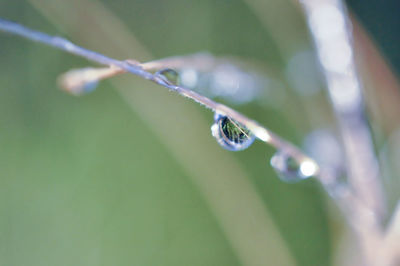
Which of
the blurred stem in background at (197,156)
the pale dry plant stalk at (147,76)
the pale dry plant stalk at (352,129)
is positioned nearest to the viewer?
the pale dry plant stalk at (147,76)

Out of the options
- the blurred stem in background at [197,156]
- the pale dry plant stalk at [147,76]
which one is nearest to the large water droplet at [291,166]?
the pale dry plant stalk at [147,76]

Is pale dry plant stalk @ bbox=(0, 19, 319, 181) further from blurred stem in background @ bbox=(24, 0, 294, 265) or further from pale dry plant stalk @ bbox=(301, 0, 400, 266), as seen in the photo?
blurred stem in background @ bbox=(24, 0, 294, 265)

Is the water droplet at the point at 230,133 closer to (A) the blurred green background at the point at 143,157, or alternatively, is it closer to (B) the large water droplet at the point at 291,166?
(B) the large water droplet at the point at 291,166

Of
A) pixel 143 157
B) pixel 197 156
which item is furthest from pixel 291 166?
pixel 143 157

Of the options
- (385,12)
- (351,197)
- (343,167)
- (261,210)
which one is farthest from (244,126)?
(385,12)

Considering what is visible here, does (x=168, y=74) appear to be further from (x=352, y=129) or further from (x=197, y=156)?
(x=197, y=156)

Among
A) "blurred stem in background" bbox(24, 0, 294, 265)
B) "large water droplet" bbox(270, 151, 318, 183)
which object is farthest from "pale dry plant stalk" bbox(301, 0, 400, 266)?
"blurred stem in background" bbox(24, 0, 294, 265)
